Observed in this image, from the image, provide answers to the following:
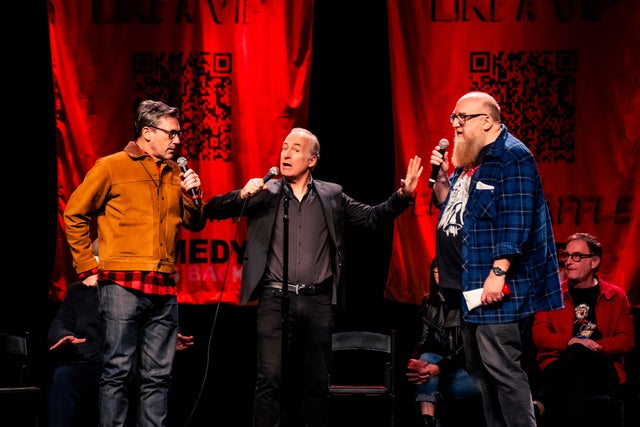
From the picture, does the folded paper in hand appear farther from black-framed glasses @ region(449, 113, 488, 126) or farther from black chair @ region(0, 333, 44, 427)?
black chair @ region(0, 333, 44, 427)

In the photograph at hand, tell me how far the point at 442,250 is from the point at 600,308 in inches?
64.3

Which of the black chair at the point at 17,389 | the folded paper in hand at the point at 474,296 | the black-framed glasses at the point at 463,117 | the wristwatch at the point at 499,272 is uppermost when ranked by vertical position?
the black-framed glasses at the point at 463,117

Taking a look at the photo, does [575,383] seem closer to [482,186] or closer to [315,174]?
[482,186]

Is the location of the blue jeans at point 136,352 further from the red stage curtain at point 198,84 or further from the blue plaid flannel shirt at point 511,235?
the blue plaid flannel shirt at point 511,235

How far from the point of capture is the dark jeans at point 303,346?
4273 mm

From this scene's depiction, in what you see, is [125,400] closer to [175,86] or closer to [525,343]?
[175,86]

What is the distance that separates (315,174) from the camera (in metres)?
5.70

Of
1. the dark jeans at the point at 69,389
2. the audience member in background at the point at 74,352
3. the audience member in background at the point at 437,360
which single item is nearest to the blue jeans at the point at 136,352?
the audience member in background at the point at 74,352

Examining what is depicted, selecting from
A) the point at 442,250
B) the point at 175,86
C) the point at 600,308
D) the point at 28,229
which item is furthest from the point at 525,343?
the point at 28,229

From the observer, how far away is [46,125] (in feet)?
18.7

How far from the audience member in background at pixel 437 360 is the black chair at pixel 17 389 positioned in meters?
2.21

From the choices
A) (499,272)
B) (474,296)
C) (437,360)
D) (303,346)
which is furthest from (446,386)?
(499,272)

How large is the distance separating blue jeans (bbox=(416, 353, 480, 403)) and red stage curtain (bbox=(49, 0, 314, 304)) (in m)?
1.37

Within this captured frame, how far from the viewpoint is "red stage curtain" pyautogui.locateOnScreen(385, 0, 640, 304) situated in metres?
5.29
